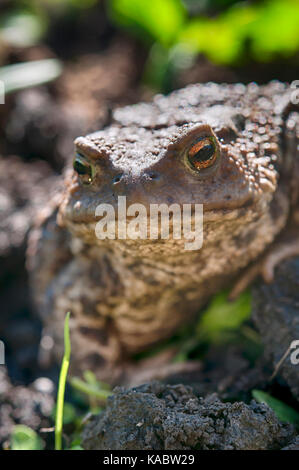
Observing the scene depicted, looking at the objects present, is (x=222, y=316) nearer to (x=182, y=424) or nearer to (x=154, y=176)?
(x=182, y=424)

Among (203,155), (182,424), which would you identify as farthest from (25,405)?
(203,155)

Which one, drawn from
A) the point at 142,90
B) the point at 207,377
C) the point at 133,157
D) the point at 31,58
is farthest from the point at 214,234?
the point at 31,58

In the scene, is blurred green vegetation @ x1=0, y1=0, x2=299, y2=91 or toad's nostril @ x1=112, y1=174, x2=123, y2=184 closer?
toad's nostril @ x1=112, y1=174, x2=123, y2=184

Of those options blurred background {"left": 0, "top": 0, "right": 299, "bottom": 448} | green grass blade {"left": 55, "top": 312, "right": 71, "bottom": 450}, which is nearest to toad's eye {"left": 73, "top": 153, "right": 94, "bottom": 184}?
blurred background {"left": 0, "top": 0, "right": 299, "bottom": 448}

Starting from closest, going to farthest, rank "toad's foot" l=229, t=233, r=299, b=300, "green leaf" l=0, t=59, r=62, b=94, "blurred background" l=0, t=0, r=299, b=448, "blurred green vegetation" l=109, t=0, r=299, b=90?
"toad's foot" l=229, t=233, r=299, b=300, "blurred background" l=0, t=0, r=299, b=448, "blurred green vegetation" l=109, t=0, r=299, b=90, "green leaf" l=0, t=59, r=62, b=94

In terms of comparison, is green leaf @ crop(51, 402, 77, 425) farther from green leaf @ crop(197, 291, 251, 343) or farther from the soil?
green leaf @ crop(197, 291, 251, 343)

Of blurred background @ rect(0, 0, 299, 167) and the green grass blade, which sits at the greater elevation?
blurred background @ rect(0, 0, 299, 167)
